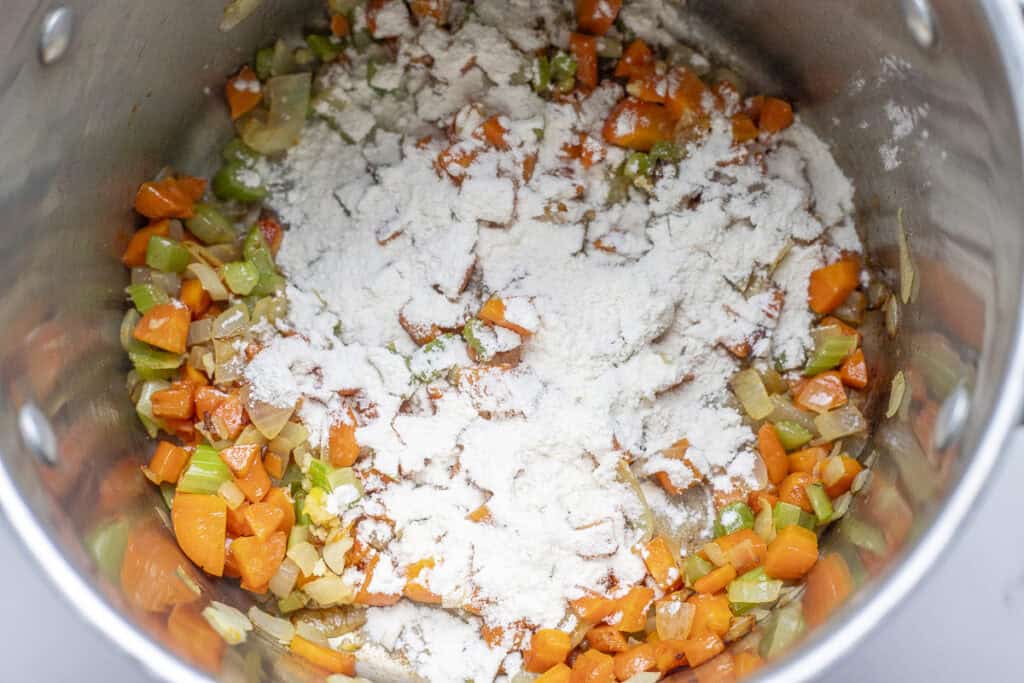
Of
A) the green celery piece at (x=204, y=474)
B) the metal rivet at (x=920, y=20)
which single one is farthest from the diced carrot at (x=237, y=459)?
the metal rivet at (x=920, y=20)

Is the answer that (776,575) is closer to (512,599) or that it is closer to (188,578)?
(512,599)

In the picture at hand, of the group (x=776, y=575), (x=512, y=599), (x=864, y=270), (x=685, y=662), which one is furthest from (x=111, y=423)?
(x=864, y=270)

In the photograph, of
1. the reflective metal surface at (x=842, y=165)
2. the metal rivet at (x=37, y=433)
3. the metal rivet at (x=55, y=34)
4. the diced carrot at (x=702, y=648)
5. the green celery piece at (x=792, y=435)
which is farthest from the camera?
the green celery piece at (x=792, y=435)

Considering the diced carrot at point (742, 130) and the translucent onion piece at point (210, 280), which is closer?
the translucent onion piece at point (210, 280)

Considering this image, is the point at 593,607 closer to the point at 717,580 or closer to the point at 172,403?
the point at 717,580

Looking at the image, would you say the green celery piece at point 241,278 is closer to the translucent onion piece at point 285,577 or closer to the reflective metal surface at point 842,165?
the reflective metal surface at point 842,165

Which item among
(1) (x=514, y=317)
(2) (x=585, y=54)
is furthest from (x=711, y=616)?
(2) (x=585, y=54)
